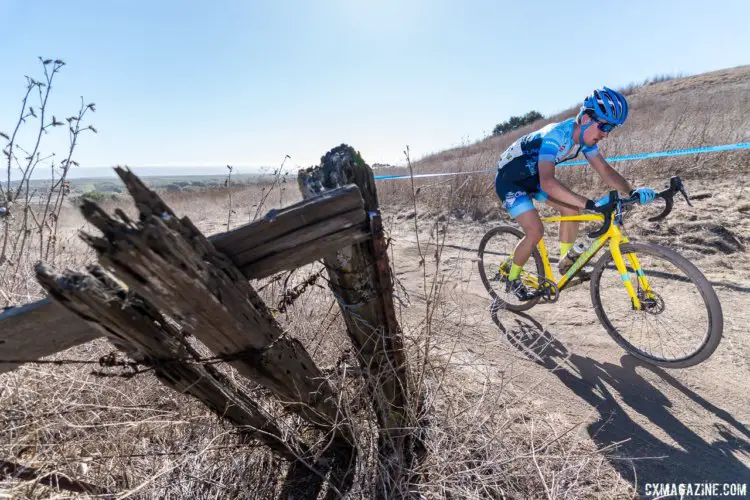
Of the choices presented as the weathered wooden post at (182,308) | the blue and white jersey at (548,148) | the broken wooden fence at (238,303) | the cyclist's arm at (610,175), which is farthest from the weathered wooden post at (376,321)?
the cyclist's arm at (610,175)

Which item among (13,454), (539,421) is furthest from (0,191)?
(539,421)

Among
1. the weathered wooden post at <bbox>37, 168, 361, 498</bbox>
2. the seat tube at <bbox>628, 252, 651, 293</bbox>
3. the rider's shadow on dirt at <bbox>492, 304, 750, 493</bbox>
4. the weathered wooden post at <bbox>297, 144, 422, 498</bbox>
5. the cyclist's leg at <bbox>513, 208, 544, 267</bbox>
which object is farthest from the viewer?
the cyclist's leg at <bbox>513, 208, 544, 267</bbox>

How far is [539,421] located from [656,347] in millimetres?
1594

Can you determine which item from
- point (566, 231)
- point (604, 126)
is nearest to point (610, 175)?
point (604, 126)

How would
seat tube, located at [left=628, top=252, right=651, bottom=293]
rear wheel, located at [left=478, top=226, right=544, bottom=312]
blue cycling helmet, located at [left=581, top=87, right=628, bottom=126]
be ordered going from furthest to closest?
rear wheel, located at [left=478, top=226, right=544, bottom=312], blue cycling helmet, located at [left=581, top=87, right=628, bottom=126], seat tube, located at [left=628, top=252, right=651, bottom=293]

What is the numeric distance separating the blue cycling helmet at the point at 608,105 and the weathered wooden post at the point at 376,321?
9.10 ft

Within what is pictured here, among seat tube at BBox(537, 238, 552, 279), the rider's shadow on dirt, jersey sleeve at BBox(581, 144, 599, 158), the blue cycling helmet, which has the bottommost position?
the rider's shadow on dirt

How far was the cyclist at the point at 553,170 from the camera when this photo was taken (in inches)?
126

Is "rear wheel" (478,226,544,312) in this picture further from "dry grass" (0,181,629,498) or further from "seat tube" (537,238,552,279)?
"dry grass" (0,181,629,498)

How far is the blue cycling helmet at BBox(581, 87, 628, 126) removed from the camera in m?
3.16

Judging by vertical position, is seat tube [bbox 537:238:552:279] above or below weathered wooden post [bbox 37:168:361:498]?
below

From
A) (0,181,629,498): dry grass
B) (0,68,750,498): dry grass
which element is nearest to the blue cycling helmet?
(0,68,750,498): dry grass

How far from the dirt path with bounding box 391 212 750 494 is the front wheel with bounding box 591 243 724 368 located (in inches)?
5.7

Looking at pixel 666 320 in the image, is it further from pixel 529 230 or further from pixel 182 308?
pixel 182 308
